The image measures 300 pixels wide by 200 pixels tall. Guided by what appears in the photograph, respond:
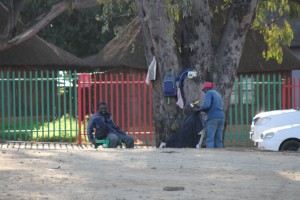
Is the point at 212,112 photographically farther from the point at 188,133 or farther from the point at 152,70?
the point at 152,70

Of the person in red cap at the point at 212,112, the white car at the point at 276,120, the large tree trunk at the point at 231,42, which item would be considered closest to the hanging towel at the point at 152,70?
the large tree trunk at the point at 231,42

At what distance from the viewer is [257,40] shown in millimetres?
27047

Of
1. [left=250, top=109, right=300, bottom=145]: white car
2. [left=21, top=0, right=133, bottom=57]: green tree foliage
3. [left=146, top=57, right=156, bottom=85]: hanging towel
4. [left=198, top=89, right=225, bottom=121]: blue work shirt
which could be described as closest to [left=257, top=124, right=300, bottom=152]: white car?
[left=250, top=109, right=300, bottom=145]: white car

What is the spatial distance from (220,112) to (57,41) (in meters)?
29.8

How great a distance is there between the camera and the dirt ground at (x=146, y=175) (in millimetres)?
8930

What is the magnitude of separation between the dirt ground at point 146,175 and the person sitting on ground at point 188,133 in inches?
86.2

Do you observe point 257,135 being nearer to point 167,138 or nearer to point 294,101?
point 167,138

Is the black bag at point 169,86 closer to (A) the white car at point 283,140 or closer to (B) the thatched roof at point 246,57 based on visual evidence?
(A) the white car at point 283,140

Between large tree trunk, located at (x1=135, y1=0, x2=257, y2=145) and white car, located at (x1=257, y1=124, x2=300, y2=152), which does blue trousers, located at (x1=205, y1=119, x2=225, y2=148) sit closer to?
large tree trunk, located at (x1=135, y1=0, x2=257, y2=145)

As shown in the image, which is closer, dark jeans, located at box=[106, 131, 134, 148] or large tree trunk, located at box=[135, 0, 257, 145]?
large tree trunk, located at box=[135, 0, 257, 145]

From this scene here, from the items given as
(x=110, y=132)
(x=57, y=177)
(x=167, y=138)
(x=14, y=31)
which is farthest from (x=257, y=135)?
(x=14, y=31)

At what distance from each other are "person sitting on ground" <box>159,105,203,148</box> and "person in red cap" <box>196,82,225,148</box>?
0.65 feet

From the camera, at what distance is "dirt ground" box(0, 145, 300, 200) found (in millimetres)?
8930

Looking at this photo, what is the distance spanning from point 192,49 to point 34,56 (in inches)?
647
